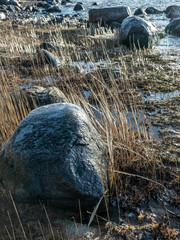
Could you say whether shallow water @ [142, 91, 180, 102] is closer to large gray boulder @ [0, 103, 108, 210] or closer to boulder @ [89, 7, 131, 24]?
large gray boulder @ [0, 103, 108, 210]

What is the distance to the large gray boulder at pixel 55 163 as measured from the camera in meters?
2.42

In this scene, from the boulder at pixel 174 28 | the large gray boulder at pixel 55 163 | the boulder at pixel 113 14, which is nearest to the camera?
the large gray boulder at pixel 55 163

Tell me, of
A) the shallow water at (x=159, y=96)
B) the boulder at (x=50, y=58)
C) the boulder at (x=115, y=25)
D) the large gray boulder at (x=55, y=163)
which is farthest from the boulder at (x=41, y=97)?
the boulder at (x=115, y=25)

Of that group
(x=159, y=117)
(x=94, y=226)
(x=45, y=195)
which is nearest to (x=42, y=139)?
(x=45, y=195)

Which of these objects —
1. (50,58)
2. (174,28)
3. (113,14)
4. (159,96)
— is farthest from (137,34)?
(113,14)

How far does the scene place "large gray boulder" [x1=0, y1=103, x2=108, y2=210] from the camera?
95.2 inches

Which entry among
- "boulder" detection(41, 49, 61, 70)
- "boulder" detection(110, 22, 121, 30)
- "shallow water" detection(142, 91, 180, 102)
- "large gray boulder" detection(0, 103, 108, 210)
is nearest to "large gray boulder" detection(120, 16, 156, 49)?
"boulder" detection(41, 49, 61, 70)

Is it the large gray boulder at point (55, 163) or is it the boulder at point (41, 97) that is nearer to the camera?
the large gray boulder at point (55, 163)

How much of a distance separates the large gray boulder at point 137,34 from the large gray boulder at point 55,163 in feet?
23.6

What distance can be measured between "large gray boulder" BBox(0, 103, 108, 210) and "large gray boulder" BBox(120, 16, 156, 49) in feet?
23.6

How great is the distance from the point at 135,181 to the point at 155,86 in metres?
3.48

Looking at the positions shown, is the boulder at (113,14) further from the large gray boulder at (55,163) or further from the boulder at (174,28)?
the large gray boulder at (55,163)

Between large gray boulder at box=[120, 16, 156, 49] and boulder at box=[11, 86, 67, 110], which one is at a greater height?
large gray boulder at box=[120, 16, 156, 49]

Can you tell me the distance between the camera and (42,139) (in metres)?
2.55
